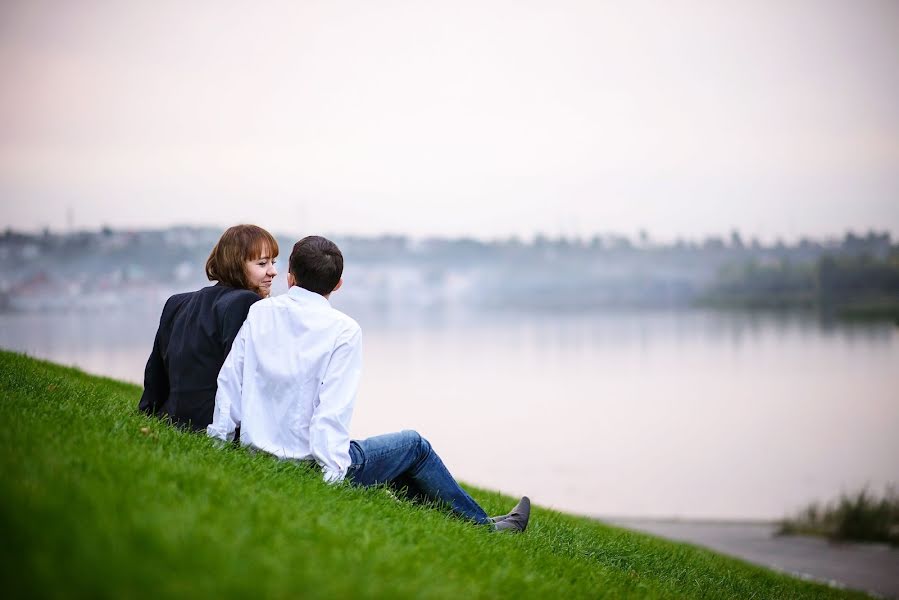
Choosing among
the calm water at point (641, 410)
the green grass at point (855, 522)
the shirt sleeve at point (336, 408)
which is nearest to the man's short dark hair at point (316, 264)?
the shirt sleeve at point (336, 408)

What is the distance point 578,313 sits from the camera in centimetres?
16275

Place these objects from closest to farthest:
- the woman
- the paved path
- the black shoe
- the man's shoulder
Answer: the man's shoulder, the woman, the black shoe, the paved path

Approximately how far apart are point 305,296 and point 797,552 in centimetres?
1619

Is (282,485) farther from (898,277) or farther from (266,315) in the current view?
(898,277)

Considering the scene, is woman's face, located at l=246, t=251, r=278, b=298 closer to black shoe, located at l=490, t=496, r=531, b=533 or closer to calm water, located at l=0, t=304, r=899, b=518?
black shoe, located at l=490, t=496, r=531, b=533

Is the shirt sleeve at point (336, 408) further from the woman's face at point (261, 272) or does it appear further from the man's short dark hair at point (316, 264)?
the woman's face at point (261, 272)

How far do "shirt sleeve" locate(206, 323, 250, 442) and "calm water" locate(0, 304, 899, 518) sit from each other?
29.4 ft

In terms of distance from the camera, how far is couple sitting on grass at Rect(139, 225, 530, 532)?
5.17 m

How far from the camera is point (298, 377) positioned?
5.16 m

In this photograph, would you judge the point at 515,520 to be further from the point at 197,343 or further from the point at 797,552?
the point at 797,552

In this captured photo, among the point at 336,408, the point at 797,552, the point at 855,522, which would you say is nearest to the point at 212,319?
the point at 336,408

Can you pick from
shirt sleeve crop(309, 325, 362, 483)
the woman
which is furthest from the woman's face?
shirt sleeve crop(309, 325, 362, 483)

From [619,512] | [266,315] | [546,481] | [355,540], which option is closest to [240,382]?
[266,315]

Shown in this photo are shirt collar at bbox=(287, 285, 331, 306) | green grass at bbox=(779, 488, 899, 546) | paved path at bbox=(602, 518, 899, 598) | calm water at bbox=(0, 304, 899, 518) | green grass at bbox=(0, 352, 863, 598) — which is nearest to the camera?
green grass at bbox=(0, 352, 863, 598)
